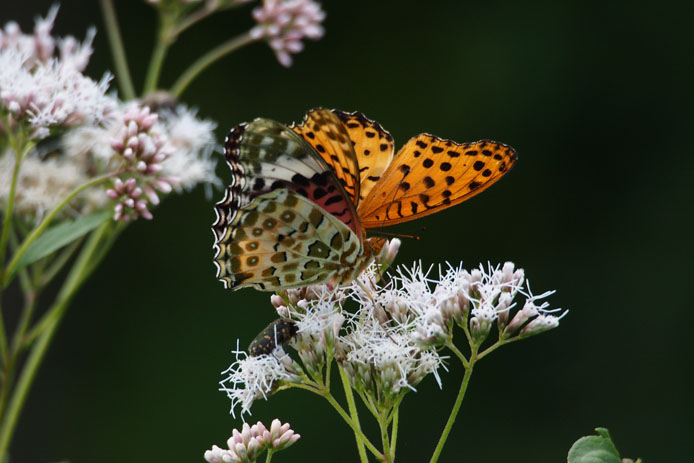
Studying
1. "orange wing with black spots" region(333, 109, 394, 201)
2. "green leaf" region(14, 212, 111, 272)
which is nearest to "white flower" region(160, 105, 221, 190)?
"green leaf" region(14, 212, 111, 272)

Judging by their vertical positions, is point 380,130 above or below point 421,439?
above

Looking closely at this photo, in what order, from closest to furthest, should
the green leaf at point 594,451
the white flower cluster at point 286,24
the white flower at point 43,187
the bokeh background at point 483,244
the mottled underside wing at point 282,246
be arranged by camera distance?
the green leaf at point 594,451, the mottled underside wing at point 282,246, the white flower at point 43,187, the white flower cluster at point 286,24, the bokeh background at point 483,244

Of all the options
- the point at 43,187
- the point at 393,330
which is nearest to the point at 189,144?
the point at 43,187

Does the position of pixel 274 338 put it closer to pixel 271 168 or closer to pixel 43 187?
pixel 271 168

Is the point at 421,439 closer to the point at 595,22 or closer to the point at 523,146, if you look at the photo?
the point at 523,146

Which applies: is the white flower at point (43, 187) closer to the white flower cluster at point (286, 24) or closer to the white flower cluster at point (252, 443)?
the white flower cluster at point (286, 24)

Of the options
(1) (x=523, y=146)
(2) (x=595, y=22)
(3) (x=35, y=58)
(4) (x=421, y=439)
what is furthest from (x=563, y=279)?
(3) (x=35, y=58)

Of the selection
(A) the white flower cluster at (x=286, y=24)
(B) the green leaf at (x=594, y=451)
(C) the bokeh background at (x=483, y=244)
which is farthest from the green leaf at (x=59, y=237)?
(C) the bokeh background at (x=483, y=244)
